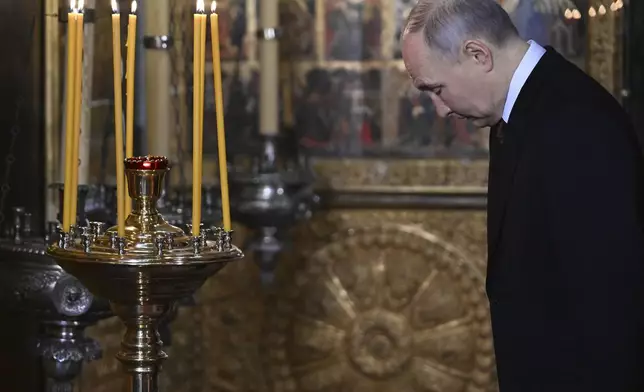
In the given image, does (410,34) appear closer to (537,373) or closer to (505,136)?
(505,136)

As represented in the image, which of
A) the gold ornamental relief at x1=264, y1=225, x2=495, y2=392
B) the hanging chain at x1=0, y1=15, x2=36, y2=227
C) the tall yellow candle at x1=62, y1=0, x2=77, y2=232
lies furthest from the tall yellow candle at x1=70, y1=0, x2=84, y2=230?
the gold ornamental relief at x1=264, y1=225, x2=495, y2=392

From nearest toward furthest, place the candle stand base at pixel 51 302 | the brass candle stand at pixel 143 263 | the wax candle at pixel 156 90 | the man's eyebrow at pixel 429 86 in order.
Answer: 1. the brass candle stand at pixel 143 263
2. the man's eyebrow at pixel 429 86
3. the candle stand base at pixel 51 302
4. the wax candle at pixel 156 90

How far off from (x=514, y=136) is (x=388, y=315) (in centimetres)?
183

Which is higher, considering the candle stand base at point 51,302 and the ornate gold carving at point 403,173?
the ornate gold carving at point 403,173

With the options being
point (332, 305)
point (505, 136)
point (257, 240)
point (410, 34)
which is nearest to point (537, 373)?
point (505, 136)

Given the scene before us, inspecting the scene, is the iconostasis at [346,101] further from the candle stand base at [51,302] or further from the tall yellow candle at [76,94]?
the tall yellow candle at [76,94]

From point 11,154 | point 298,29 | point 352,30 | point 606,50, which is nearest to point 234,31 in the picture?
point 298,29

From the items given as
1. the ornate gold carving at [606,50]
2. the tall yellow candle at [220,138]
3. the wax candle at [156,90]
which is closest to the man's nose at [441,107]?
the tall yellow candle at [220,138]

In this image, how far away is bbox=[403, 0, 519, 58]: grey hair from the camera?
1.83m

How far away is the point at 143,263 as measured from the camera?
4.98 feet

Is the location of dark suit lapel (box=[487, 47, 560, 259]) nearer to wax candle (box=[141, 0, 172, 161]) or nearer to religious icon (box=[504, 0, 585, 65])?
wax candle (box=[141, 0, 172, 161])

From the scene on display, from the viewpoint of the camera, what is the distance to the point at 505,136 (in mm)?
1860

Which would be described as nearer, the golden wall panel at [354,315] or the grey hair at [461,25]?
the grey hair at [461,25]

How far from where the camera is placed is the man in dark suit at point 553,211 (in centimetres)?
174
